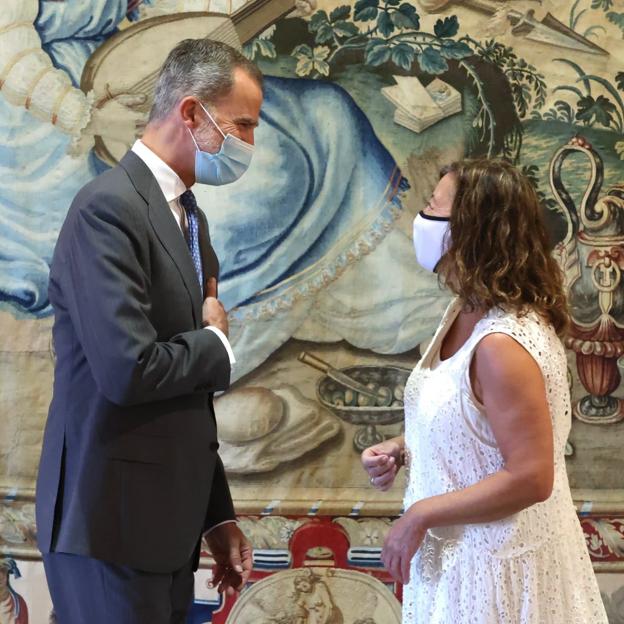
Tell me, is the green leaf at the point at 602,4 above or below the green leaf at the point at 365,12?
below

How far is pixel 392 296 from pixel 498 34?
1.40 m

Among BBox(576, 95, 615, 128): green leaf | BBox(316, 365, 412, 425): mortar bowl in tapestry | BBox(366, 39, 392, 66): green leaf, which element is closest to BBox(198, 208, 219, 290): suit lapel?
BBox(316, 365, 412, 425): mortar bowl in tapestry

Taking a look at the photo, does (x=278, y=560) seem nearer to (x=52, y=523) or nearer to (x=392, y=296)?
(x=392, y=296)

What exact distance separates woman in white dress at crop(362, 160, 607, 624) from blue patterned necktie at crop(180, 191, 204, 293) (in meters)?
0.67

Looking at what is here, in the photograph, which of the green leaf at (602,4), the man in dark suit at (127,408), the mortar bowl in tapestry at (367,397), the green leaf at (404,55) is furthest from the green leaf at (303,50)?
the man in dark suit at (127,408)

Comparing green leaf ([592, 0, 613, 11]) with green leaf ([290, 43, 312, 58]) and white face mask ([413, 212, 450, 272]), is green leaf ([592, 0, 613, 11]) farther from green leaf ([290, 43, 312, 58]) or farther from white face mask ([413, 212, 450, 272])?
white face mask ([413, 212, 450, 272])

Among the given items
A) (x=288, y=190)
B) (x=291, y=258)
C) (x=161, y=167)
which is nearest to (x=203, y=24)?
(x=288, y=190)

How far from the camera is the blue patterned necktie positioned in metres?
2.44

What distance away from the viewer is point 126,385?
2033 millimetres

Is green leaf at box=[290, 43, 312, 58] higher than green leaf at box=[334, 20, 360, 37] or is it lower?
lower

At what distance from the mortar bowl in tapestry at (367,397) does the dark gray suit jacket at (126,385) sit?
80.1 inches

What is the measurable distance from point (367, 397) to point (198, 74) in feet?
7.33

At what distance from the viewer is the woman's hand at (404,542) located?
216 cm

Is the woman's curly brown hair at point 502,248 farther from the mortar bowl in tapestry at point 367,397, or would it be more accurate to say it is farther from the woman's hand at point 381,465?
the mortar bowl in tapestry at point 367,397
